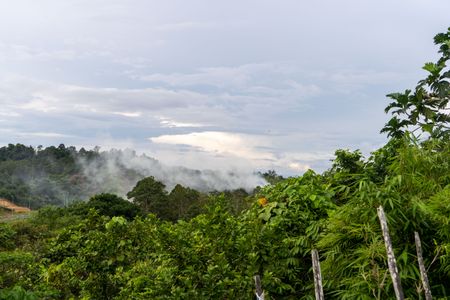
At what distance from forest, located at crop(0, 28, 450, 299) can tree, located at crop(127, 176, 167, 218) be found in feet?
88.6

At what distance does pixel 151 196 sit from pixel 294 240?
100.0 feet

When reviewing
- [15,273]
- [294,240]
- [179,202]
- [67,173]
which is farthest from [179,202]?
[67,173]

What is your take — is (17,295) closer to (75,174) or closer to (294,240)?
(294,240)

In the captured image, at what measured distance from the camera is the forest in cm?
407

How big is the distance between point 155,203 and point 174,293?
3071 centimetres

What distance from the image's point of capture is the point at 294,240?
5.27 m

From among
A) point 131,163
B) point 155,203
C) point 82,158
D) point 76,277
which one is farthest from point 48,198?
point 76,277

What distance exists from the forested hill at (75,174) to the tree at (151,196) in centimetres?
3551

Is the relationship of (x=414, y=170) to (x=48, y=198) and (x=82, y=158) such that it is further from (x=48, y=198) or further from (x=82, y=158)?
(x=82, y=158)

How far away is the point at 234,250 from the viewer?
15.8ft

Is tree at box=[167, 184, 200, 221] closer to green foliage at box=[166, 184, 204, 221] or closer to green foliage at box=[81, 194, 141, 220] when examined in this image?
green foliage at box=[166, 184, 204, 221]

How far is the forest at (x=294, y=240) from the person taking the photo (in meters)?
4.07

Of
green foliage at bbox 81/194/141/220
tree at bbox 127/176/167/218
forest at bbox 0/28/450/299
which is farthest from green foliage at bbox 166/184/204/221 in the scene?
forest at bbox 0/28/450/299

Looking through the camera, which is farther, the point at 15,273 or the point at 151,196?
the point at 151,196
